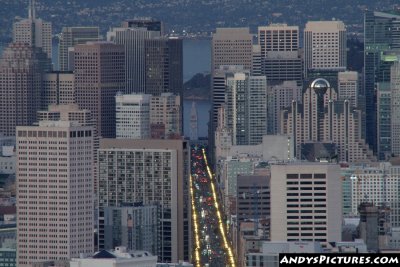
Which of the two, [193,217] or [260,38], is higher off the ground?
[260,38]

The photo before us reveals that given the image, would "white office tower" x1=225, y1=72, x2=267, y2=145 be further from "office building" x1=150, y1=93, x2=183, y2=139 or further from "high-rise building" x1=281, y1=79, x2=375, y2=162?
"office building" x1=150, y1=93, x2=183, y2=139

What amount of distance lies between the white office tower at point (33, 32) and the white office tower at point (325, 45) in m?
11.0

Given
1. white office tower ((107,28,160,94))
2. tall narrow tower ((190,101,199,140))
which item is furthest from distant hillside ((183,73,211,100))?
tall narrow tower ((190,101,199,140))

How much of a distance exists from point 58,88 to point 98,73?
1.92m

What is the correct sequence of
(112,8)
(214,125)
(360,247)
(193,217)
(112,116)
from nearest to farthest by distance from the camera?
(360,247) → (193,217) → (112,116) → (214,125) → (112,8)

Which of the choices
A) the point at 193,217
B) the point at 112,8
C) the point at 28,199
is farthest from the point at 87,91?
the point at 28,199

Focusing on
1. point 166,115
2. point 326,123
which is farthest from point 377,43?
point 166,115

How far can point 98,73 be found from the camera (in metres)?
84.6

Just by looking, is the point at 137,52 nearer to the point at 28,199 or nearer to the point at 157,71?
the point at 157,71

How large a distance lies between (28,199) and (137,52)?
1612 inches

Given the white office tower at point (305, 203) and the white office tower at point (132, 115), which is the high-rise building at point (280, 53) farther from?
the white office tower at point (305, 203)

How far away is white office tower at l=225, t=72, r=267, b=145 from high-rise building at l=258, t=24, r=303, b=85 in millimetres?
4143

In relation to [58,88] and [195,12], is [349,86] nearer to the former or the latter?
[58,88]

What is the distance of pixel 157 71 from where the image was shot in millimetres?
86875
